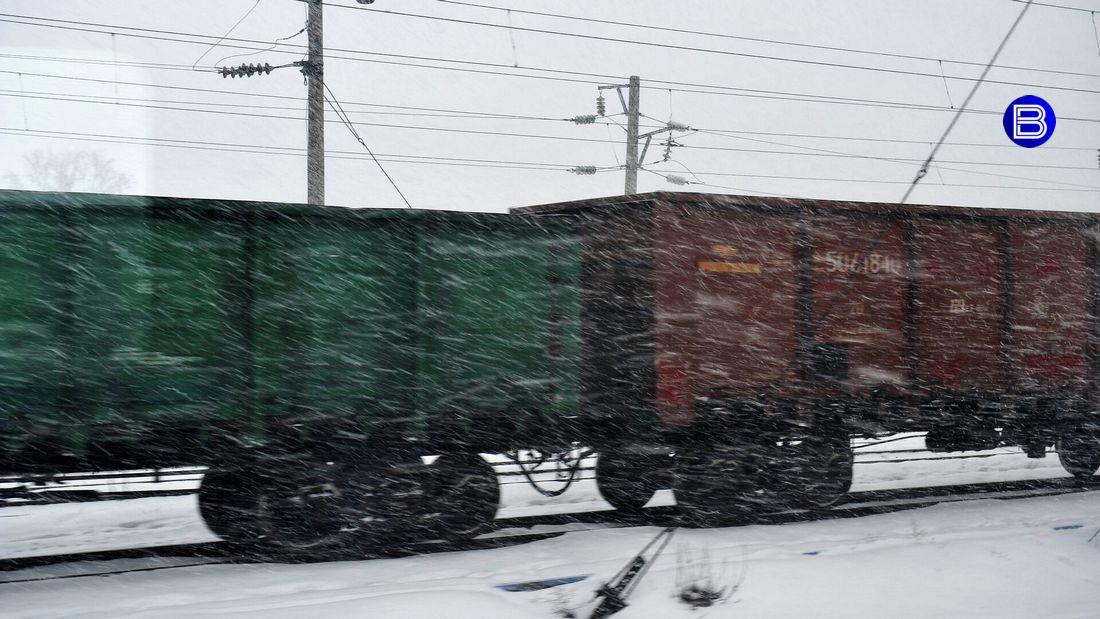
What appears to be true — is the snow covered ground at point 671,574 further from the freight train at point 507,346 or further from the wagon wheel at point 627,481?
the wagon wheel at point 627,481

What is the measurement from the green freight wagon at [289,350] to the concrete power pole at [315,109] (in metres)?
5.89

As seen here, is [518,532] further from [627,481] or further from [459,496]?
[627,481]

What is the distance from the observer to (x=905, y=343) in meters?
8.59

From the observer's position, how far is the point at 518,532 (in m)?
7.70

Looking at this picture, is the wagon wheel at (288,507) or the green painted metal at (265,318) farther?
the wagon wheel at (288,507)

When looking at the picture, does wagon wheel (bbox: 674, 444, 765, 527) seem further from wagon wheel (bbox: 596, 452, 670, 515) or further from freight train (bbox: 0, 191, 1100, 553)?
wagon wheel (bbox: 596, 452, 670, 515)

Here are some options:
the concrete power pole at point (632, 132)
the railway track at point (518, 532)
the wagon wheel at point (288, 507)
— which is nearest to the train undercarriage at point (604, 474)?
the wagon wheel at point (288, 507)

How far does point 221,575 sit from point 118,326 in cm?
199

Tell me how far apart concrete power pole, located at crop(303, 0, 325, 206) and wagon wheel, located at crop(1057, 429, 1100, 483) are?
10297mm

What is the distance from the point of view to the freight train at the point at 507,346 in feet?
20.6

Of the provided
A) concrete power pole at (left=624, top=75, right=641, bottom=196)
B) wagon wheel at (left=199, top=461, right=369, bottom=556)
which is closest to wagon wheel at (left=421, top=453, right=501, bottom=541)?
wagon wheel at (left=199, top=461, right=369, bottom=556)

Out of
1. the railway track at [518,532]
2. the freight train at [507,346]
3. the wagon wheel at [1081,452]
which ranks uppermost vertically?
the freight train at [507,346]

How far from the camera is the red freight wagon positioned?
7.76 m

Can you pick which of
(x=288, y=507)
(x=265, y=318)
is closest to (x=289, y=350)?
(x=265, y=318)
